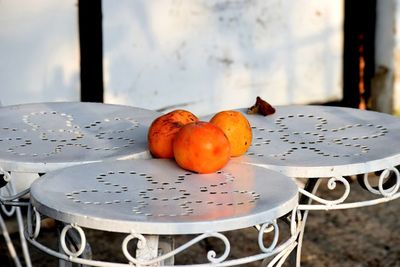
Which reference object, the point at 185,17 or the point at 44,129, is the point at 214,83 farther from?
the point at 44,129

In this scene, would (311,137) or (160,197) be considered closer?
(160,197)

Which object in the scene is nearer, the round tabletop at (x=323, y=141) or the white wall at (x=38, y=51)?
the round tabletop at (x=323, y=141)

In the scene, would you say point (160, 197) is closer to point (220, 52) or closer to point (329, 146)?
point (329, 146)

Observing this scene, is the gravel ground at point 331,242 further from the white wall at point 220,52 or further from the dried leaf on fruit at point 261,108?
the dried leaf on fruit at point 261,108

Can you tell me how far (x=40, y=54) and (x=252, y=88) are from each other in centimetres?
125

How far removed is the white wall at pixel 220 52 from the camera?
5.23 metres

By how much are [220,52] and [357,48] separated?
95 cm

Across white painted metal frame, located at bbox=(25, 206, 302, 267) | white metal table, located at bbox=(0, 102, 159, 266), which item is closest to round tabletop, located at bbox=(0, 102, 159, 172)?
white metal table, located at bbox=(0, 102, 159, 266)

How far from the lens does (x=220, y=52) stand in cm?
554

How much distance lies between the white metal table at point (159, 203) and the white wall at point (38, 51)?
6.79ft

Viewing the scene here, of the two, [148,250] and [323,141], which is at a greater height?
[323,141]

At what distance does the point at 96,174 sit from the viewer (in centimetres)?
281

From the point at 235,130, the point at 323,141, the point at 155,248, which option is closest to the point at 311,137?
the point at 323,141

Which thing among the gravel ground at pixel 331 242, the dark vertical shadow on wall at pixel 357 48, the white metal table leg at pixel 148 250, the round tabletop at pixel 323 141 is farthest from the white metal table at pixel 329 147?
the dark vertical shadow on wall at pixel 357 48
